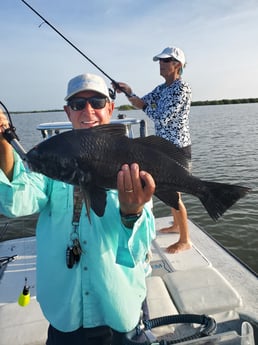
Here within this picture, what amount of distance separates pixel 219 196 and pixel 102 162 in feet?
2.86

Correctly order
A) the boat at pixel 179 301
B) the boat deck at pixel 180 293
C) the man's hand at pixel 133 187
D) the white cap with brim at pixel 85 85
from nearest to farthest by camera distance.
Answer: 1. the man's hand at pixel 133 187
2. the white cap with brim at pixel 85 85
3. the boat at pixel 179 301
4. the boat deck at pixel 180 293

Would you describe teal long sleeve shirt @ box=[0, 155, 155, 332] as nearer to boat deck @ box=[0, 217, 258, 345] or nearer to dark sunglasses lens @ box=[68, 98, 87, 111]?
dark sunglasses lens @ box=[68, 98, 87, 111]

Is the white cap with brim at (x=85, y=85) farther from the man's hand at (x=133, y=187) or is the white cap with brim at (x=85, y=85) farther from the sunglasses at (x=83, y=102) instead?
the man's hand at (x=133, y=187)

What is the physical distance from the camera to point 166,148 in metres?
2.41

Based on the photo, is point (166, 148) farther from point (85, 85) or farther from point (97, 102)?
point (85, 85)

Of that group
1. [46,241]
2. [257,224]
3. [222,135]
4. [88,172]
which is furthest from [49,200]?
[222,135]

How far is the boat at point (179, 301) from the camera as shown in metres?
3.38

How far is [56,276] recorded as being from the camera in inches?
97.1

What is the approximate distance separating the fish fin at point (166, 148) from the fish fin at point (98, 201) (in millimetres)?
448

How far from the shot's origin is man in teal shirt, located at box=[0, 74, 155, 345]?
2334 mm

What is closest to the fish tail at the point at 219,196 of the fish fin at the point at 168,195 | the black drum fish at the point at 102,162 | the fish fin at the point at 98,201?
the black drum fish at the point at 102,162

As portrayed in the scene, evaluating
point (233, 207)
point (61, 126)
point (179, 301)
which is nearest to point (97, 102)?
point (179, 301)

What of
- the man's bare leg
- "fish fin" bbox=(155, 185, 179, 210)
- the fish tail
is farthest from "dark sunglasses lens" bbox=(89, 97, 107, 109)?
the man's bare leg

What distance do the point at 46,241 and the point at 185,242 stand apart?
3.75 m
